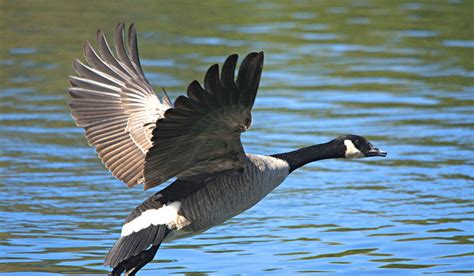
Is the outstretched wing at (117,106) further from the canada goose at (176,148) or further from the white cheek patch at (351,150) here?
the white cheek patch at (351,150)

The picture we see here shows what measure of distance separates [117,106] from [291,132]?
4.96 meters

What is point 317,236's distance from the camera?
9.69 metres

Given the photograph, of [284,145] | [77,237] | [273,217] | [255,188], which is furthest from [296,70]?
[255,188]

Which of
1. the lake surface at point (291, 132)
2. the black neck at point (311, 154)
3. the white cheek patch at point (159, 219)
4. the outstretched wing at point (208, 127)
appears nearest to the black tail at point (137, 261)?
the white cheek patch at point (159, 219)

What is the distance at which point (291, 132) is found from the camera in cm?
1345

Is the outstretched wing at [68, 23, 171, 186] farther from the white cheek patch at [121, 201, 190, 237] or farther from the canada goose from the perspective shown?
the white cheek patch at [121, 201, 190, 237]

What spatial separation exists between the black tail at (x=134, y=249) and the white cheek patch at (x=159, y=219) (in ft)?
0.11

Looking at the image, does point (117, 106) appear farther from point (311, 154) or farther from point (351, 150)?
point (351, 150)

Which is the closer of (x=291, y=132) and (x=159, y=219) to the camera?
(x=159, y=219)

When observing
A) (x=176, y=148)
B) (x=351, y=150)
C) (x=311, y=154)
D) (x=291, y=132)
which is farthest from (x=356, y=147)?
(x=291, y=132)

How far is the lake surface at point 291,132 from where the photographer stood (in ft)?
30.3

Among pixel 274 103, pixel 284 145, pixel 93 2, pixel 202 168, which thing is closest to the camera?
pixel 202 168

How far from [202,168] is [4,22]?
14.4 meters

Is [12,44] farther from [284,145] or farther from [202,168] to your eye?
[202,168]
